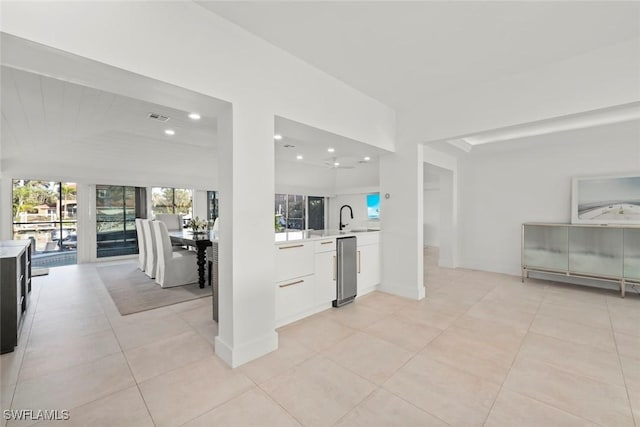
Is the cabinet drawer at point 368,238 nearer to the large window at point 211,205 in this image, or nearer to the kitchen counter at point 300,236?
the kitchen counter at point 300,236

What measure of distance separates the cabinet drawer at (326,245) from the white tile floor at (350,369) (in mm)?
757

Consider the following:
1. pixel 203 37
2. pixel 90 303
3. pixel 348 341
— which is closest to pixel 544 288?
pixel 348 341

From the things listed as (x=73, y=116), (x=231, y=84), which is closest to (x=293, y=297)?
(x=231, y=84)

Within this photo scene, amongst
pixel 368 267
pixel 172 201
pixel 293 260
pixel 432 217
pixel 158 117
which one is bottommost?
pixel 368 267

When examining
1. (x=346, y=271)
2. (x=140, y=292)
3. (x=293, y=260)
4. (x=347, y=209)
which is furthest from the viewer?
(x=347, y=209)

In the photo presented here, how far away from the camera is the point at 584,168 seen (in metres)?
4.32

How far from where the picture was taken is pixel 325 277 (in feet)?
10.5

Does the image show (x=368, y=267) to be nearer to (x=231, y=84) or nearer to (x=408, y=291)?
(x=408, y=291)

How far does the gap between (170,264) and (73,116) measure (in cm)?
237

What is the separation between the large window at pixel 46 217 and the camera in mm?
5485

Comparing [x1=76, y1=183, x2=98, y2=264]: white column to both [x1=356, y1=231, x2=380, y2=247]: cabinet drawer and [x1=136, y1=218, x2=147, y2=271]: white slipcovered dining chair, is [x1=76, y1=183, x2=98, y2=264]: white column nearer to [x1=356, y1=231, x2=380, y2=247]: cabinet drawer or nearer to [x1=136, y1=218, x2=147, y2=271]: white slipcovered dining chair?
[x1=136, y1=218, x2=147, y2=271]: white slipcovered dining chair

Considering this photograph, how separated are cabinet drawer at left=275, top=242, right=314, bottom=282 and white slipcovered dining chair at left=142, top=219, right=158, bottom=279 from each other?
2926 mm

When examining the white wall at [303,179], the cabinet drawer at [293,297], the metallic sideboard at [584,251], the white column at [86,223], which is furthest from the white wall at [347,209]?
the white column at [86,223]

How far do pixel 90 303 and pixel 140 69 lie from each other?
3.35 metres
